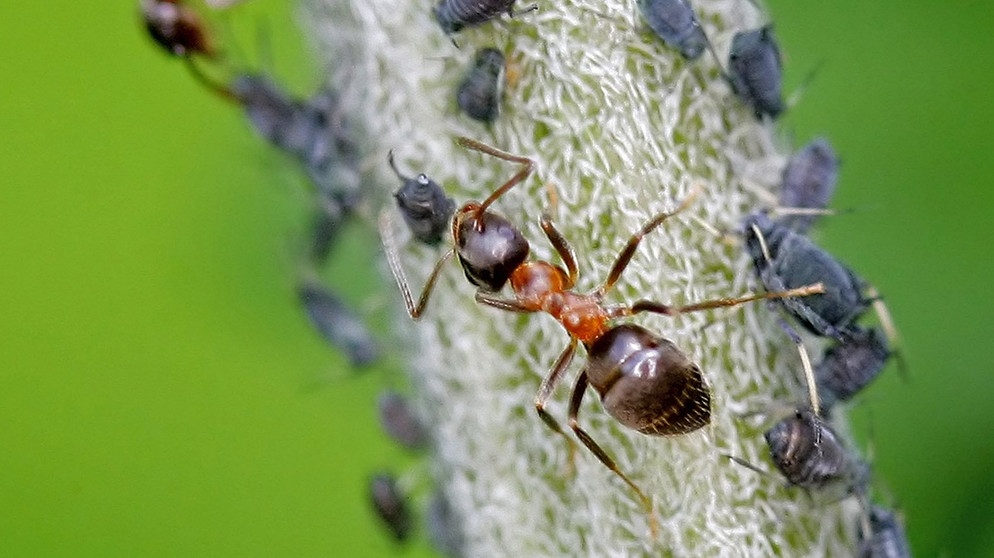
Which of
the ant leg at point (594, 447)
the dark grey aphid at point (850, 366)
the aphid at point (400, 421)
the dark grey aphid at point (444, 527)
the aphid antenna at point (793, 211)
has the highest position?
the aphid antenna at point (793, 211)

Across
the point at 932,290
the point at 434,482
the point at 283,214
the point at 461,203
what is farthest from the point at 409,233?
the point at 932,290

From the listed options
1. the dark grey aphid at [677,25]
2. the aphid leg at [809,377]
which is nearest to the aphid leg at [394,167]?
the dark grey aphid at [677,25]

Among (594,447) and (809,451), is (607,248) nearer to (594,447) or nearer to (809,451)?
(594,447)

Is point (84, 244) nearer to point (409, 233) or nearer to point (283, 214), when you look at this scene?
point (283, 214)

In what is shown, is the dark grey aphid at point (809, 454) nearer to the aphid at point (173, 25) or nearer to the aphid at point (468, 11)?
the aphid at point (468, 11)

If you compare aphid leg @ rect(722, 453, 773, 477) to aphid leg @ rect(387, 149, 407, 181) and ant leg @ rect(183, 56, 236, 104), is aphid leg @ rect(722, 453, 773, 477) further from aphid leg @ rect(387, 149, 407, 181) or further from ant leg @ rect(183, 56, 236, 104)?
ant leg @ rect(183, 56, 236, 104)

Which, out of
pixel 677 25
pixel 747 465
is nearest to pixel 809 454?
pixel 747 465
